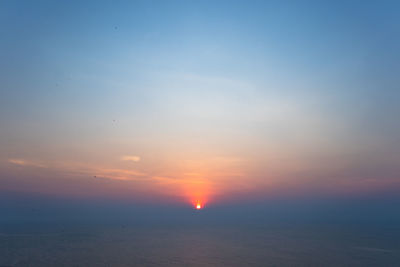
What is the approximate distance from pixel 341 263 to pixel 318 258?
894cm

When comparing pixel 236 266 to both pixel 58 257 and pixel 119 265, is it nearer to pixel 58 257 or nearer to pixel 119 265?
pixel 119 265

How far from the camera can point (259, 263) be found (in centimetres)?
8556

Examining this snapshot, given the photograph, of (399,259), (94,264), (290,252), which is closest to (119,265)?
(94,264)

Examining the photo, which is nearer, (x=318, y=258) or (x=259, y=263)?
(x=259, y=263)

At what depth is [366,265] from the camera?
8519 cm

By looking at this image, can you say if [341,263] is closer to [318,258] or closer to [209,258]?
[318,258]

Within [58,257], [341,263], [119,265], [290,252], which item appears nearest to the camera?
[119,265]

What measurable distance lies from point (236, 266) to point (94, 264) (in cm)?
4326

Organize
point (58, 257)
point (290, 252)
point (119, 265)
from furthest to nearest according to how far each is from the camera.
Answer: point (290, 252) < point (58, 257) < point (119, 265)

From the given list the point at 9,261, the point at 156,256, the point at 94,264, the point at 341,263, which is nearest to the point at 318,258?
the point at 341,263

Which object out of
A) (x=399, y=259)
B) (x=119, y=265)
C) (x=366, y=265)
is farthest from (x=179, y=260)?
(x=399, y=259)

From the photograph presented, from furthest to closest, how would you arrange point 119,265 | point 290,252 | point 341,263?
1. point 290,252
2. point 341,263
3. point 119,265

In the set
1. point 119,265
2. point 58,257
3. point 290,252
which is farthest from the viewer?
point 290,252

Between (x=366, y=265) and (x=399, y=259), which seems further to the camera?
(x=399, y=259)
